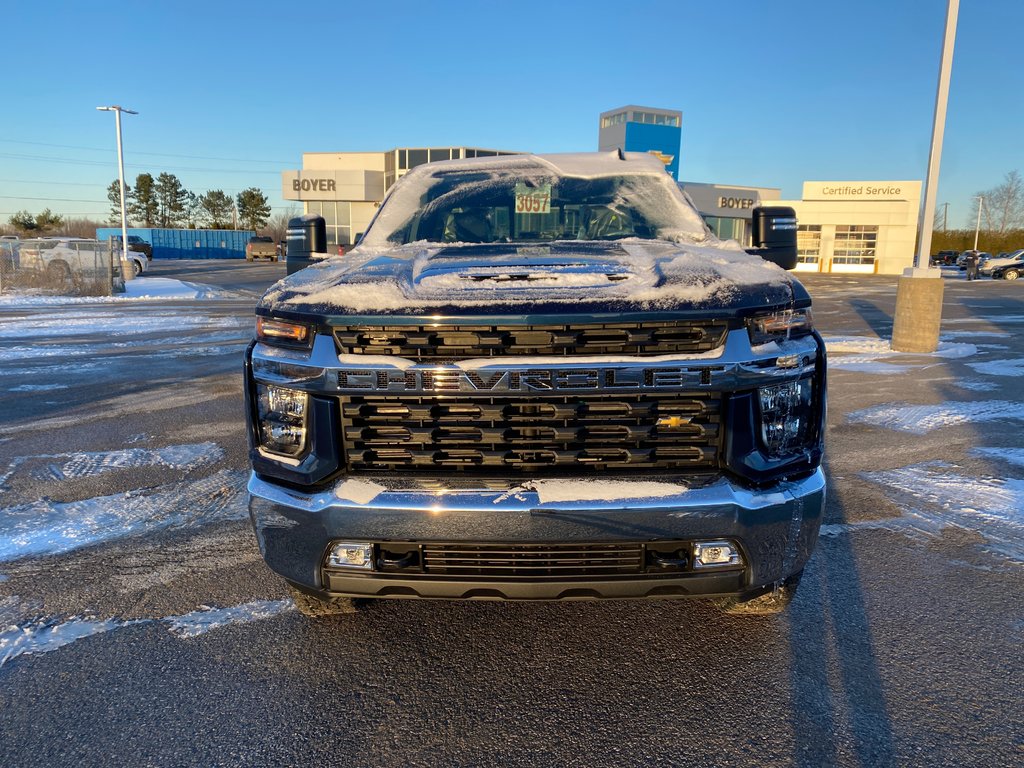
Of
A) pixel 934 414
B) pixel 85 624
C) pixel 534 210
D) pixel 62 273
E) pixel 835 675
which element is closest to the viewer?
pixel 835 675

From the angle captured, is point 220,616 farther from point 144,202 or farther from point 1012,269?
point 144,202

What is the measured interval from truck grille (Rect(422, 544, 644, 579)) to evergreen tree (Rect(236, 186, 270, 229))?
9897 cm

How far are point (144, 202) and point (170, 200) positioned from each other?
12.9ft

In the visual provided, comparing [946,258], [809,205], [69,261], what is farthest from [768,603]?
[946,258]

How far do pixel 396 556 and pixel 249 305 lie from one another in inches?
722

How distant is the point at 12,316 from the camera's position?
15.4 meters

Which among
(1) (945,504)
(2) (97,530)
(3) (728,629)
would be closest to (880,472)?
(1) (945,504)

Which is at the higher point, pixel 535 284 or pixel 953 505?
pixel 535 284

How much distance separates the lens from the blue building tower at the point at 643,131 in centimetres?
3731

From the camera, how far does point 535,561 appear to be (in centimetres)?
213

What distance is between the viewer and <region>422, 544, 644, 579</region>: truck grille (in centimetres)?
212

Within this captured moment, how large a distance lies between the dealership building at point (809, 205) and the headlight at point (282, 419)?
4713cm

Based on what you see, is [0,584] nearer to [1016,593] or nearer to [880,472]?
[1016,593]

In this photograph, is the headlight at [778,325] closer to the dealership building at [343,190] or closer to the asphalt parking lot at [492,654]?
the asphalt parking lot at [492,654]
